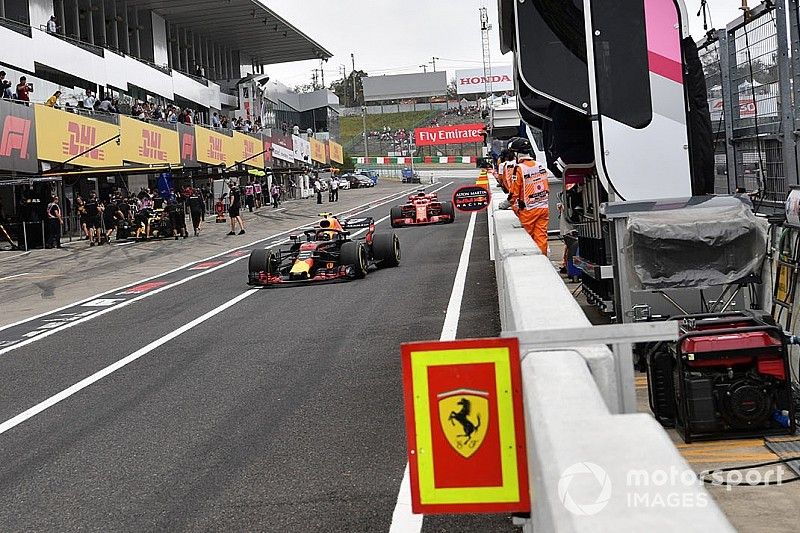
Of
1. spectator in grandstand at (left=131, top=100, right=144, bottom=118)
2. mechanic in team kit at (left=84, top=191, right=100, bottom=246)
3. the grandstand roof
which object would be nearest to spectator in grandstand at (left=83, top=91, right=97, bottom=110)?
spectator in grandstand at (left=131, top=100, right=144, bottom=118)

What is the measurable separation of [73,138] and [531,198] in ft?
70.8

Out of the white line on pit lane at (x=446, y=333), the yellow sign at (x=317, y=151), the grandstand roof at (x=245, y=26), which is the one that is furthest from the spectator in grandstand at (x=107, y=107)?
the yellow sign at (x=317, y=151)

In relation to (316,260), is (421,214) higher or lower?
higher

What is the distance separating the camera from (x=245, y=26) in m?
65.6

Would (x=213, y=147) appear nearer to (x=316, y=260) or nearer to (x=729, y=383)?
(x=316, y=260)

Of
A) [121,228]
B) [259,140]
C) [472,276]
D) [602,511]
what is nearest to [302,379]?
[602,511]

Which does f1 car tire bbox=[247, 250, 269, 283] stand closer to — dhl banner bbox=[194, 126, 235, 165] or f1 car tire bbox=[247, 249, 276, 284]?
f1 car tire bbox=[247, 249, 276, 284]

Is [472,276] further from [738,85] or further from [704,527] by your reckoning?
[704,527]

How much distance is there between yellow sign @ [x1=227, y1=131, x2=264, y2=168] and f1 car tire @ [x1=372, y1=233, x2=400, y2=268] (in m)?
32.8

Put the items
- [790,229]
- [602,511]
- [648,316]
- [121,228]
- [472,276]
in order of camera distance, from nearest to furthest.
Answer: [602,511], [790,229], [648,316], [472,276], [121,228]

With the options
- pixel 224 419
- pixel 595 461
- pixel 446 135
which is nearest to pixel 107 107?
pixel 224 419

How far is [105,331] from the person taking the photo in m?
12.6

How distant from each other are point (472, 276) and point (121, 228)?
19.0 metres

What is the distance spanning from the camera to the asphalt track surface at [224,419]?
5.45 m
